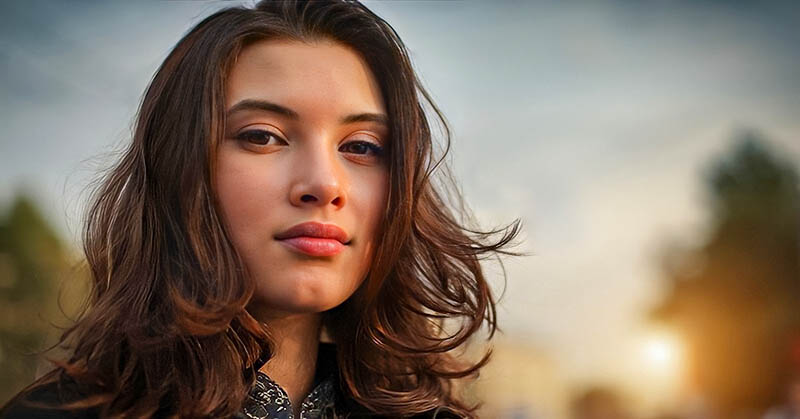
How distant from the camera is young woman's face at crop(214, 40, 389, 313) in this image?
157cm

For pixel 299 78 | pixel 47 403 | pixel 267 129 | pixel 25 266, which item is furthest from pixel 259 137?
pixel 25 266

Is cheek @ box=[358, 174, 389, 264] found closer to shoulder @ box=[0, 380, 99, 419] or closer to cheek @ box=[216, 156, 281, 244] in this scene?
cheek @ box=[216, 156, 281, 244]

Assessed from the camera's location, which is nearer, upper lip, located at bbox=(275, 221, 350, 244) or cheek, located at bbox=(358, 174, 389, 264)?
upper lip, located at bbox=(275, 221, 350, 244)

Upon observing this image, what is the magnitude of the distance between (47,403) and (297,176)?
556 millimetres

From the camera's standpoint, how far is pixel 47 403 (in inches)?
59.3

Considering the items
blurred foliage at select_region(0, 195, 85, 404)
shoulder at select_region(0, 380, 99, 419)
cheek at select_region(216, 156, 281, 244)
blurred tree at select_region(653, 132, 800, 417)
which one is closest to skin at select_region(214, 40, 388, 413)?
cheek at select_region(216, 156, 281, 244)

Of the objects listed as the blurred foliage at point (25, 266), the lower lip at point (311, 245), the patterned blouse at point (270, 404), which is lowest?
the patterned blouse at point (270, 404)

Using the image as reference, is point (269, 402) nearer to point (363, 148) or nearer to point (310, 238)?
point (310, 238)

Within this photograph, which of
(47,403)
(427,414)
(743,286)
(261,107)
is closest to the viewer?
(47,403)

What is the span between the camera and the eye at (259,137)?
1.60 meters

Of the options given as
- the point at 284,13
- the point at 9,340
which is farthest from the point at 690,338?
the point at 284,13

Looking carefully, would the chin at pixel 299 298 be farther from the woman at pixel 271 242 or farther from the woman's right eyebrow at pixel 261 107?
the woman's right eyebrow at pixel 261 107

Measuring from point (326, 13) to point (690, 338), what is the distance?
1066 centimetres

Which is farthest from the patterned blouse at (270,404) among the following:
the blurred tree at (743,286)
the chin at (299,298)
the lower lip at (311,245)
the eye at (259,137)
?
the blurred tree at (743,286)
